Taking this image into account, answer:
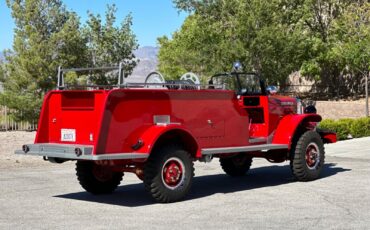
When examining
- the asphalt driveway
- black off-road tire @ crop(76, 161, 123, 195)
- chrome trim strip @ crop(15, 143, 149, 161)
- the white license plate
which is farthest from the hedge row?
chrome trim strip @ crop(15, 143, 149, 161)

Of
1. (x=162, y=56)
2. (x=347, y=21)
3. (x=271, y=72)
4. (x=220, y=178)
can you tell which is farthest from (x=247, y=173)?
(x=162, y=56)

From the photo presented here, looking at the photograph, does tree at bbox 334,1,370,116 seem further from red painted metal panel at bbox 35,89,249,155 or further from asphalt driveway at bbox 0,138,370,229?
red painted metal panel at bbox 35,89,249,155

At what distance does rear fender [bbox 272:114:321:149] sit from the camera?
1132 cm

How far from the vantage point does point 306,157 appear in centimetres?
1171

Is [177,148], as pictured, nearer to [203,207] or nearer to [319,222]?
[203,207]

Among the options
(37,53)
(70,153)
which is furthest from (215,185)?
(37,53)

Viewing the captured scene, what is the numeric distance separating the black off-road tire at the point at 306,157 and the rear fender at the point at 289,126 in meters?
0.22

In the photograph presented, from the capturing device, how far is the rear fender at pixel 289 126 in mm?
11320

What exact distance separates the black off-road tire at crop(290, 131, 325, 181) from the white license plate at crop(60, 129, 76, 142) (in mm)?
4346

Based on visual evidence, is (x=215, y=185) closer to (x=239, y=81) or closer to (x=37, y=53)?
(x=239, y=81)

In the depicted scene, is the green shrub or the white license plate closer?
the white license plate

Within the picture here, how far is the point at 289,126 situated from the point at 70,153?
14.7ft

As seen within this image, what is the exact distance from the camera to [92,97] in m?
8.98

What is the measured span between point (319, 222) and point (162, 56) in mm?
45904
